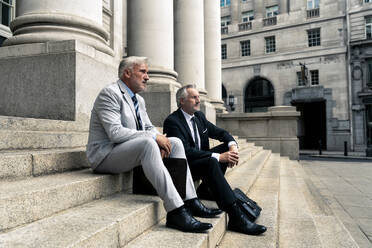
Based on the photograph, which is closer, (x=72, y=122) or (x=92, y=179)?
(x=92, y=179)

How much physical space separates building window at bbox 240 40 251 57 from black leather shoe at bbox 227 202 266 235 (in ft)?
87.2

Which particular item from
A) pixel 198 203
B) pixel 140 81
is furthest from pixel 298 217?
pixel 140 81

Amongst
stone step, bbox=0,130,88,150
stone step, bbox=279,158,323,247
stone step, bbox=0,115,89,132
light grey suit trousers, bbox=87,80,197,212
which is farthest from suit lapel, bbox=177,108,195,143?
stone step, bbox=279,158,323,247

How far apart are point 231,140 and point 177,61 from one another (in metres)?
6.98

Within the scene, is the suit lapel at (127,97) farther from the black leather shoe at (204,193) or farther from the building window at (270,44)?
the building window at (270,44)

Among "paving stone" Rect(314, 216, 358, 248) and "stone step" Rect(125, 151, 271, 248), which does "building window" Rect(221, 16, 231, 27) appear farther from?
"stone step" Rect(125, 151, 271, 248)

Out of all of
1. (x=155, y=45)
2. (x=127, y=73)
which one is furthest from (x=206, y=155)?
(x=155, y=45)

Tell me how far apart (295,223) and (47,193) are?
2.72 meters

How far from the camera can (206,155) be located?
3.29 meters

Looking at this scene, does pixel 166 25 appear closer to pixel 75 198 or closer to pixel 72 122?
pixel 72 122

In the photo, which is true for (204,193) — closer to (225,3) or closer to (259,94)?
(259,94)

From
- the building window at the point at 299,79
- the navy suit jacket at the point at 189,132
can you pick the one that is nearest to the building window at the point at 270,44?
the building window at the point at 299,79

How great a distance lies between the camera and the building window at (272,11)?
89.4 ft

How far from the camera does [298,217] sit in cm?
372
